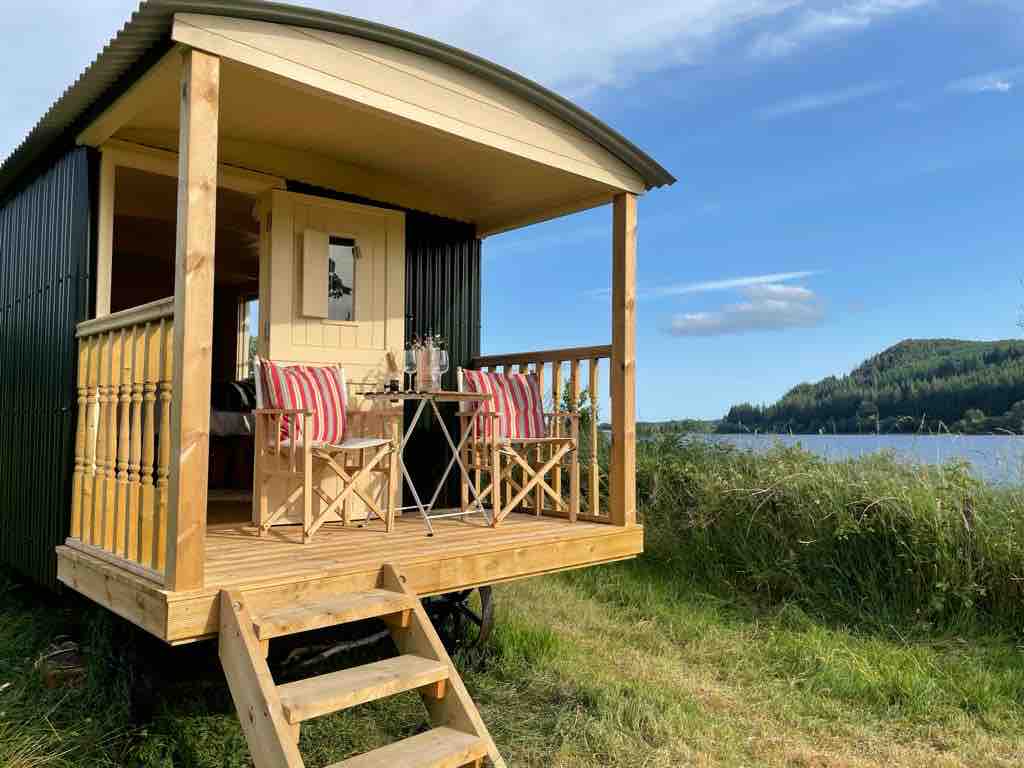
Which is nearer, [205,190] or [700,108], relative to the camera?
[205,190]

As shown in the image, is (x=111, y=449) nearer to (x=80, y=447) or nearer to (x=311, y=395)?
(x=80, y=447)

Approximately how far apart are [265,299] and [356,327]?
24.1 inches

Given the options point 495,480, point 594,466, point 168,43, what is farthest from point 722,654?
point 168,43

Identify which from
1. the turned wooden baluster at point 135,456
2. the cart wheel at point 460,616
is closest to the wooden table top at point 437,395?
the cart wheel at point 460,616

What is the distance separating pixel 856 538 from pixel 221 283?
21.9ft

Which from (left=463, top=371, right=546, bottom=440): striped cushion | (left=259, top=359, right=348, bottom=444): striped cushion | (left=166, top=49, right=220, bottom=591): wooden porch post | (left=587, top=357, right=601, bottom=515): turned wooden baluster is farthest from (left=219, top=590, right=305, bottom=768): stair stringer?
(left=587, top=357, right=601, bottom=515): turned wooden baluster

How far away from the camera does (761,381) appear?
8391mm

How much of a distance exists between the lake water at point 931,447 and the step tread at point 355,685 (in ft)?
15.7

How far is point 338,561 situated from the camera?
129 inches

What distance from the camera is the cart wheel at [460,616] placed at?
464 cm

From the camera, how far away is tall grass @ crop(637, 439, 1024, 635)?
5.18 meters

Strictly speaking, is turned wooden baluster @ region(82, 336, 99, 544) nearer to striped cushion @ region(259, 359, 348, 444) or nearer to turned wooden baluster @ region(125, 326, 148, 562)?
turned wooden baluster @ region(125, 326, 148, 562)

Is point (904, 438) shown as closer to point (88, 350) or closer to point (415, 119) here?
point (415, 119)

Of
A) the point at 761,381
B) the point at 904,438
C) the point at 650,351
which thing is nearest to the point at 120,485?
the point at 650,351
